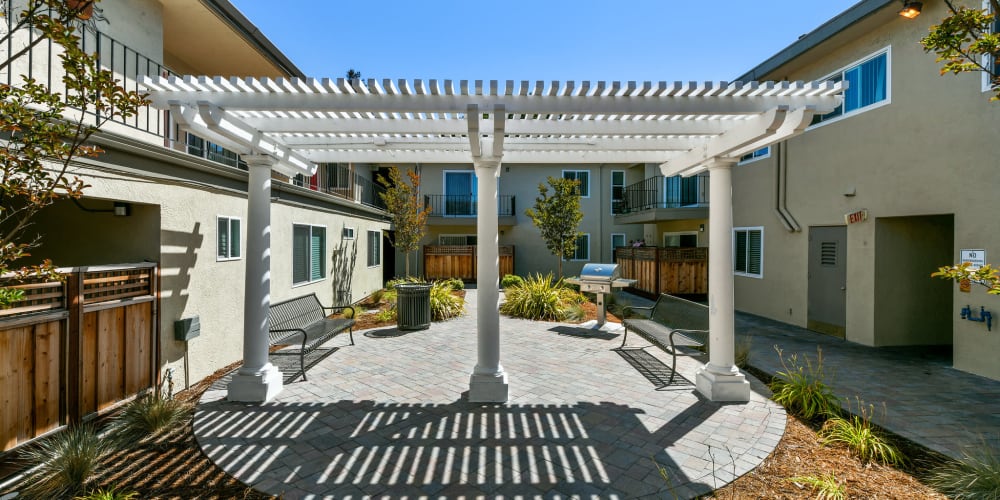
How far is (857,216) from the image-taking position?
28.7ft

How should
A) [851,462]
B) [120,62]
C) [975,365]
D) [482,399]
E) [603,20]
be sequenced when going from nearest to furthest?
[851,462] < [482,399] < [120,62] < [975,365] < [603,20]

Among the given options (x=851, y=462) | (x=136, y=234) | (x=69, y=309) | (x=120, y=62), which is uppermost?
(x=120, y=62)

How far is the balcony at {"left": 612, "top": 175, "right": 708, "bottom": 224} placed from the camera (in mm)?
14797

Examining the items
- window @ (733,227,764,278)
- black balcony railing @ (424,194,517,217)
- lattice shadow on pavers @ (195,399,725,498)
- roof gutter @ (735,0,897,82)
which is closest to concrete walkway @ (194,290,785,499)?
lattice shadow on pavers @ (195,399,725,498)

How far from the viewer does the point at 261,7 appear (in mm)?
8641

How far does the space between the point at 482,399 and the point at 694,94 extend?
4.13 meters

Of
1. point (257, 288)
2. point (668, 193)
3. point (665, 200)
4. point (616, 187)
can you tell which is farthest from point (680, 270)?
point (257, 288)

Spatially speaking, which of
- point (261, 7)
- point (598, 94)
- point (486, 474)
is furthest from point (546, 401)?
point (261, 7)

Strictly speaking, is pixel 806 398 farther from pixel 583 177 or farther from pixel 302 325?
pixel 583 177

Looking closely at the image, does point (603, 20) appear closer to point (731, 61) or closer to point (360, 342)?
point (731, 61)

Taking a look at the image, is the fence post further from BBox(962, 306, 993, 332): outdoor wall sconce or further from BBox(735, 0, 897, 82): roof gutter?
BBox(735, 0, 897, 82): roof gutter

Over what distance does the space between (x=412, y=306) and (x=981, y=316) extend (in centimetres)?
969

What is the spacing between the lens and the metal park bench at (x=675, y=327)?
5973 mm

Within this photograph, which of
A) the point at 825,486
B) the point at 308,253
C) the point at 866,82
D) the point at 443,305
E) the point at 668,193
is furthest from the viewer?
the point at 668,193
